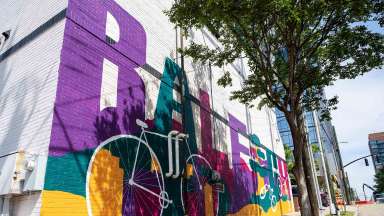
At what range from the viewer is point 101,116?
830 centimetres

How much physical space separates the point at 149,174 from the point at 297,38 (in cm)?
629

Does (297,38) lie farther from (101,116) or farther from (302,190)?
(101,116)

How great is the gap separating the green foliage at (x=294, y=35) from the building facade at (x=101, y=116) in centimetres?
184

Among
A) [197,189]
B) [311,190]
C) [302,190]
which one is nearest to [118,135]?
[197,189]

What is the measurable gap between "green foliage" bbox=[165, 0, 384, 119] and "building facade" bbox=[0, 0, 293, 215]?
72.3 inches

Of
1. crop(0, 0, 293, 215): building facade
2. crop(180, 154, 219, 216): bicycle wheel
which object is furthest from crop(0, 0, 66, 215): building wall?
crop(180, 154, 219, 216): bicycle wheel

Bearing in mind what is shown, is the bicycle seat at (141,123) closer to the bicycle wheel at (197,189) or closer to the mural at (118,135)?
the mural at (118,135)

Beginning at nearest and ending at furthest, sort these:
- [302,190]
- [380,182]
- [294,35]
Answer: [302,190] < [294,35] < [380,182]

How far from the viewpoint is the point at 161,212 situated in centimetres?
964

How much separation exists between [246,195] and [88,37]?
1241 centimetres

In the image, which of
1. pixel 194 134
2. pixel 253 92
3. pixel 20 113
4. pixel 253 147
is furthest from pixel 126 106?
pixel 253 147

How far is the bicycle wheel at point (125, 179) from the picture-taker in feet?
25.0

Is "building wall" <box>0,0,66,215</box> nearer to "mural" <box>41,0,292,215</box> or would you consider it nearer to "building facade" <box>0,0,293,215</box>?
"building facade" <box>0,0,293,215</box>

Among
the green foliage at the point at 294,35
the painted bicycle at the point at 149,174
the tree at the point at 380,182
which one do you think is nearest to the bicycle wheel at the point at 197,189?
the painted bicycle at the point at 149,174
